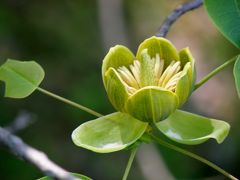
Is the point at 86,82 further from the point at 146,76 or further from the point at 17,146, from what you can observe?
the point at 17,146

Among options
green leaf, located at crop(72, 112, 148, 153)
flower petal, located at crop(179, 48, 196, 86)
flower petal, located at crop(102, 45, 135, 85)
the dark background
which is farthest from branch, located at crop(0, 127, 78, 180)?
the dark background

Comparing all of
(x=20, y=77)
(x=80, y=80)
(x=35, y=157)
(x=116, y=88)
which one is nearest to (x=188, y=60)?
(x=116, y=88)

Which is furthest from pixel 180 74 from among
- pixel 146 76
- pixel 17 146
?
pixel 17 146

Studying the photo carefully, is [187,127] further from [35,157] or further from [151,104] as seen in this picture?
[35,157]

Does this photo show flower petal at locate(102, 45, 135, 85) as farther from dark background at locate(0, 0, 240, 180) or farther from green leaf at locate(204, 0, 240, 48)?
dark background at locate(0, 0, 240, 180)

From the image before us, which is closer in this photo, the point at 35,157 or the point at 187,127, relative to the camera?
the point at 35,157

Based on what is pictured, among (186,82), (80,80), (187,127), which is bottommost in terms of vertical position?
(80,80)

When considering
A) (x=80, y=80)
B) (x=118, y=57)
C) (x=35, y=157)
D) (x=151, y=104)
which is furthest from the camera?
(x=80, y=80)

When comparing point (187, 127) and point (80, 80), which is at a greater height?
point (187, 127)
